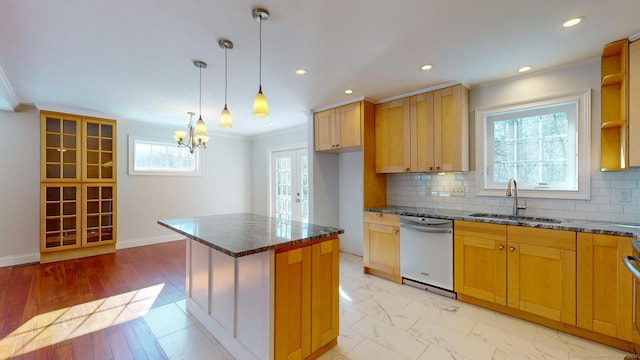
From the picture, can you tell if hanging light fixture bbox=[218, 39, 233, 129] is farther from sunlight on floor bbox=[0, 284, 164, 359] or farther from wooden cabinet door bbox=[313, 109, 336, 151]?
sunlight on floor bbox=[0, 284, 164, 359]

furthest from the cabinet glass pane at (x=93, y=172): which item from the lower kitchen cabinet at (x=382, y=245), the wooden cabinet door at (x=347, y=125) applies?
the lower kitchen cabinet at (x=382, y=245)

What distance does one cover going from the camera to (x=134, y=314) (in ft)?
8.29

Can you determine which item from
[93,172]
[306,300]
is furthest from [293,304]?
[93,172]

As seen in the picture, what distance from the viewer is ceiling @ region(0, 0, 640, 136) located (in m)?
1.75

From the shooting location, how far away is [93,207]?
4391mm

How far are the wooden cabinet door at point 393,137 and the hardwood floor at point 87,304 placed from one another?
9.71 ft

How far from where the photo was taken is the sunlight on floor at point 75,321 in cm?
206

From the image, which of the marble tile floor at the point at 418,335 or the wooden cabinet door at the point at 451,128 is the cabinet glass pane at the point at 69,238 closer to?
the marble tile floor at the point at 418,335

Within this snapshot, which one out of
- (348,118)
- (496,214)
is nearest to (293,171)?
(348,118)

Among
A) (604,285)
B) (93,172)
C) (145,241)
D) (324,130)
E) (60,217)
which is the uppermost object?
(324,130)

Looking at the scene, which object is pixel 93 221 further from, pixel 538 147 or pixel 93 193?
pixel 538 147

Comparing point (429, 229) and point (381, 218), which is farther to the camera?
point (381, 218)

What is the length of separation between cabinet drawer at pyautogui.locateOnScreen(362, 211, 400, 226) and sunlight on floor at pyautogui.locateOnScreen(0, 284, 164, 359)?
262 cm

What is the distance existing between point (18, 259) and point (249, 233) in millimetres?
4538
